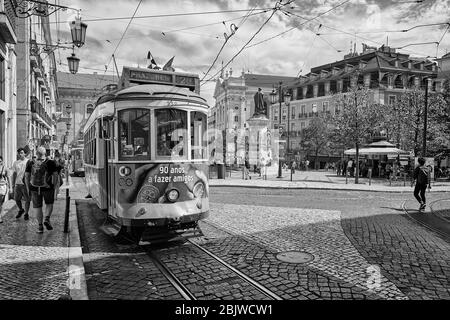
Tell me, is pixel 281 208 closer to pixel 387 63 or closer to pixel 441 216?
pixel 441 216

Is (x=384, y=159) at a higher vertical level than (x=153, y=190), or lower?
higher

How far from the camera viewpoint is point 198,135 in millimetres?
6980

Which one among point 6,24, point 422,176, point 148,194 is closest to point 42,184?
point 148,194

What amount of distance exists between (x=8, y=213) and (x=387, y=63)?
57.1 m

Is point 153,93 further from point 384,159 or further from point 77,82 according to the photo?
point 77,82

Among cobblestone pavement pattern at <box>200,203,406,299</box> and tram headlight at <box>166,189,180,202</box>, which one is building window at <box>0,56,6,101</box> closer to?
cobblestone pavement pattern at <box>200,203,406,299</box>

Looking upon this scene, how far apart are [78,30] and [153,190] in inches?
279

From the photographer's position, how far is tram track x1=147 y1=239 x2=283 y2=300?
4473 millimetres

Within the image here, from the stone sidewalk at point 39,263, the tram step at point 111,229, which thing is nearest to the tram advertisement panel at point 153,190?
the tram step at point 111,229

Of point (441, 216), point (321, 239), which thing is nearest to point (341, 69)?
point (441, 216)

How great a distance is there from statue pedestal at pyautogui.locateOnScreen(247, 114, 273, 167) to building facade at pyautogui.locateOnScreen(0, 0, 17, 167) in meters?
18.9

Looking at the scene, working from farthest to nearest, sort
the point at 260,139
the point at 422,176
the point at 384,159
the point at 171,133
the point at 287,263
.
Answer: the point at 260,139 → the point at 384,159 → the point at 422,176 → the point at 171,133 → the point at 287,263

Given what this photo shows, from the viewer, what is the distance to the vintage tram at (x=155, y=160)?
640 cm

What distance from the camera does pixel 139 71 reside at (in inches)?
282
